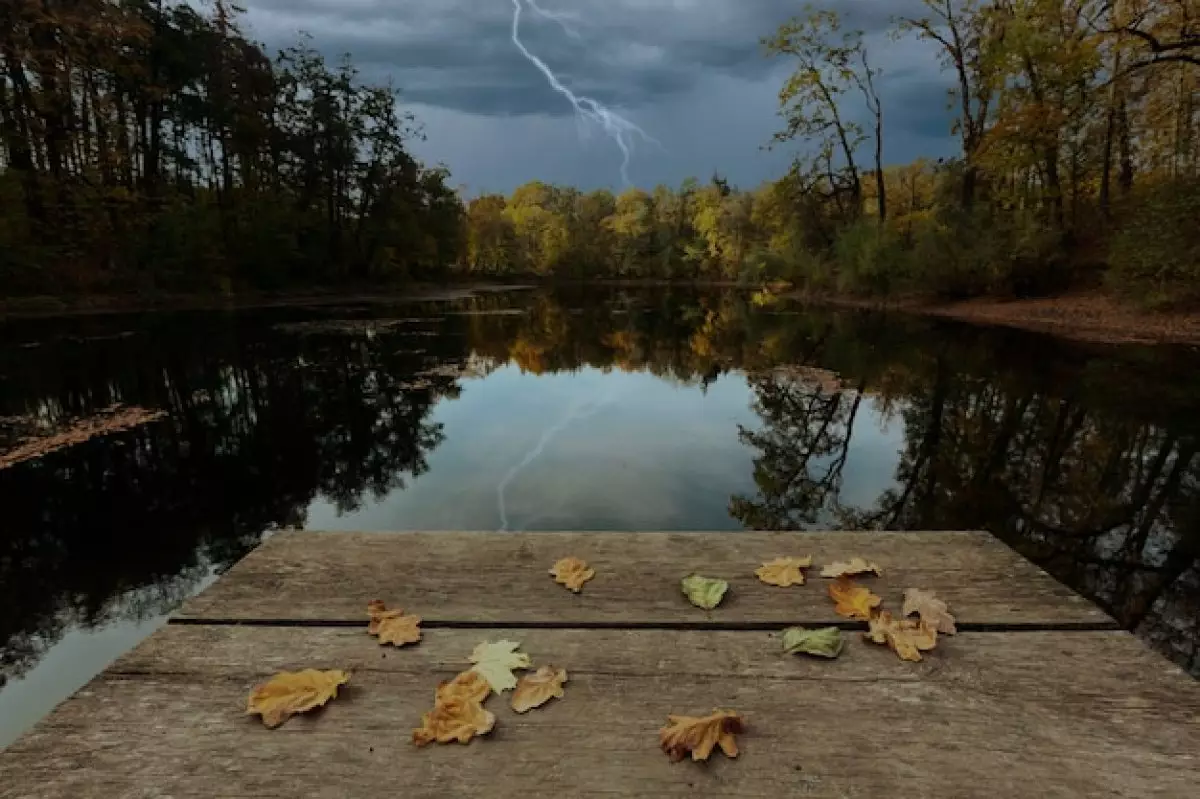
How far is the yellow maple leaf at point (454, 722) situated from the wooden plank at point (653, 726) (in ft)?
0.09

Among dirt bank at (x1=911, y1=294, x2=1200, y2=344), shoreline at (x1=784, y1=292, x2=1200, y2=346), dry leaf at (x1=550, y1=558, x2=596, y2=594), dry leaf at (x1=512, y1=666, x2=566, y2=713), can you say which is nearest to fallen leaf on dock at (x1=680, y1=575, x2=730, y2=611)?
dry leaf at (x1=550, y1=558, x2=596, y2=594)

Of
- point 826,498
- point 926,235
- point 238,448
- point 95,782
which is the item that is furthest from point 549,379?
point 926,235

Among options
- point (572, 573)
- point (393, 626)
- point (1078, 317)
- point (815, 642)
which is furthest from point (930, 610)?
point (1078, 317)

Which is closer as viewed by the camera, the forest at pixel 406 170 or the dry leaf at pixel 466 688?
the dry leaf at pixel 466 688

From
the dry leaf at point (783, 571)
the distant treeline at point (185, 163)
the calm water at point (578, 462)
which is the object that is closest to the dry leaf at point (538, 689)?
the dry leaf at point (783, 571)

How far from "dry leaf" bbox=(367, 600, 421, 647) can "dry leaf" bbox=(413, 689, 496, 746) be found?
267 mm

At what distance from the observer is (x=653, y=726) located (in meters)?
1.12

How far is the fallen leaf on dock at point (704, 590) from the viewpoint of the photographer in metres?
1.56

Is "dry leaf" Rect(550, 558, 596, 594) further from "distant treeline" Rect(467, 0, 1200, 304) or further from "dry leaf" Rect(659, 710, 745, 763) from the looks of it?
"distant treeline" Rect(467, 0, 1200, 304)

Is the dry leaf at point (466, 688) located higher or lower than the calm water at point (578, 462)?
higher

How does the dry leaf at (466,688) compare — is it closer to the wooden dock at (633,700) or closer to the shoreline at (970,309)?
the wooden dock at (633,700)

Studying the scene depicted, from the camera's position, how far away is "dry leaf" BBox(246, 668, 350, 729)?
3.80 feet

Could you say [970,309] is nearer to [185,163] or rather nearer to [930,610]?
[930,610]

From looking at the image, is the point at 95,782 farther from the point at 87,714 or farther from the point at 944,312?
the point at 944,312
